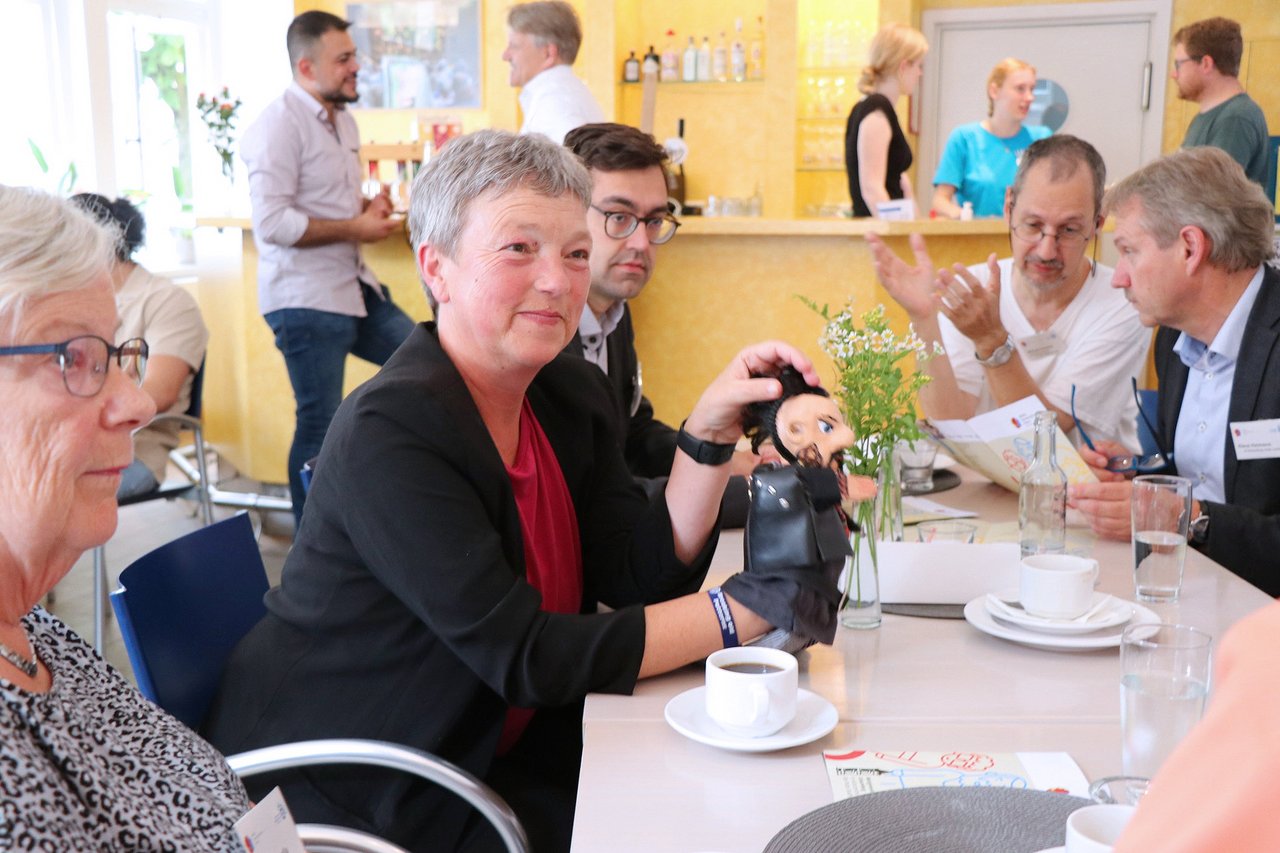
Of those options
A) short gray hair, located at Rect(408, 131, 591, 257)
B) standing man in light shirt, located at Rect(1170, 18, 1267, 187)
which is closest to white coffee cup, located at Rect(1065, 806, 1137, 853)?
short gray hair, located at Rect(408, 131, 591, 257)

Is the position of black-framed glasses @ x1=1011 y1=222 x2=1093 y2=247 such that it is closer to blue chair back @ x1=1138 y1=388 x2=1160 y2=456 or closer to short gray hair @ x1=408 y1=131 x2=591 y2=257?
blue chair back @ x1=1138 y1=388 x2=1160 y2=456

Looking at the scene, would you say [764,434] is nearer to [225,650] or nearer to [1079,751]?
[1079,751]

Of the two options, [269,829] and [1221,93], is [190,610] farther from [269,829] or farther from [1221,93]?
[1221,93]

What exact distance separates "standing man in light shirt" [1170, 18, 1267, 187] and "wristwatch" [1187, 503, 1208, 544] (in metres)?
3.79

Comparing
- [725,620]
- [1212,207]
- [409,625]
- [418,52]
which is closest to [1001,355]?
[1212,207]

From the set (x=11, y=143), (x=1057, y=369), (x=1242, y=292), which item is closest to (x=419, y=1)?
(x=11, y=143)

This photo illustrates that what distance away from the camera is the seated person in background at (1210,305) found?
2156 millimetres

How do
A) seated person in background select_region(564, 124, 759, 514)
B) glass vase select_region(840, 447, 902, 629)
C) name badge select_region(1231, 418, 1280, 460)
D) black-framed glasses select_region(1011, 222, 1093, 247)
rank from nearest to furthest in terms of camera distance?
glass vase select_region(840, 447, 902, 629)
name badge select_region(1231, 418, 1280, 460)
seated person in background select_region(564, 124, 759, 514)
black-framed glasses select_region(1011, 222, 1093, 247)

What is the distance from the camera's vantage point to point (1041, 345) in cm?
287

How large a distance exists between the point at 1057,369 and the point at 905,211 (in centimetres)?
218

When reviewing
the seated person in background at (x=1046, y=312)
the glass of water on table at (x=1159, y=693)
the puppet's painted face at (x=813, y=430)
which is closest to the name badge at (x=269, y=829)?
the puppet's painted face at (x=813, y=430)

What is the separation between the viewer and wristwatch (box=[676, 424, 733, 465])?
1630mm

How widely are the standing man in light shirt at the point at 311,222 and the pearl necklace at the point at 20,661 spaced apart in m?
3.23

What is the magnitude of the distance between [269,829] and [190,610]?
1.81 ft
